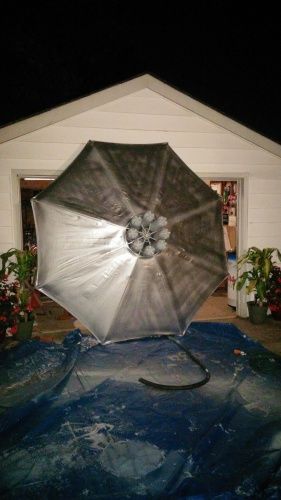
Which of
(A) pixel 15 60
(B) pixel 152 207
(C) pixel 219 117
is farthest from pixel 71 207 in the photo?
(A) pixel 15 60

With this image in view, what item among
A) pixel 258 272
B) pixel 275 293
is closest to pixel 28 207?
pixel 258 272

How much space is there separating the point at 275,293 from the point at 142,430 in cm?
448

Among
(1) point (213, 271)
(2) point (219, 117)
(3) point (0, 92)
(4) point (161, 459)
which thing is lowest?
(4) point (161, 459)

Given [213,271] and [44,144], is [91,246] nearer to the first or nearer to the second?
[213,271]

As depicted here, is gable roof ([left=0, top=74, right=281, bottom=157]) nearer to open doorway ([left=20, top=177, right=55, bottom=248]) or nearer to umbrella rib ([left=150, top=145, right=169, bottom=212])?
umbrella rib ([left=150, top=145, right=169, bottom=212])

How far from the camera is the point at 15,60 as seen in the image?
17.9m

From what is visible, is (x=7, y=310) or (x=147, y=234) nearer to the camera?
(x=147, y=234)

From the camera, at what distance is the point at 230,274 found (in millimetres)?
6746

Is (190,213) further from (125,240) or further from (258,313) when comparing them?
(258,313)

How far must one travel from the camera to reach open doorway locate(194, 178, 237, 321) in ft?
21.8

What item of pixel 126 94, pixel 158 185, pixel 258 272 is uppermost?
pixel 126 94

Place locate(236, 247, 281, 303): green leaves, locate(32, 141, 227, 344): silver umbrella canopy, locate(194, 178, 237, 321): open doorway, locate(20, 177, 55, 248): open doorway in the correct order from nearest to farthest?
locate(32, 141, 227, 344): silver umbrella canopy, locate(236, 247, 281, 303): green leaves, locate(194, 178, 237, 321): open doorway, locate(20, 177, 55, 248): open doorway

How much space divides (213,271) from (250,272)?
372cm

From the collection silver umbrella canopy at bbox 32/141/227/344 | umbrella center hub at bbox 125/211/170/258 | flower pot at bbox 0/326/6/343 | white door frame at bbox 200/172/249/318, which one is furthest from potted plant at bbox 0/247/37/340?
white door frame at bbox 200/172/249/318
